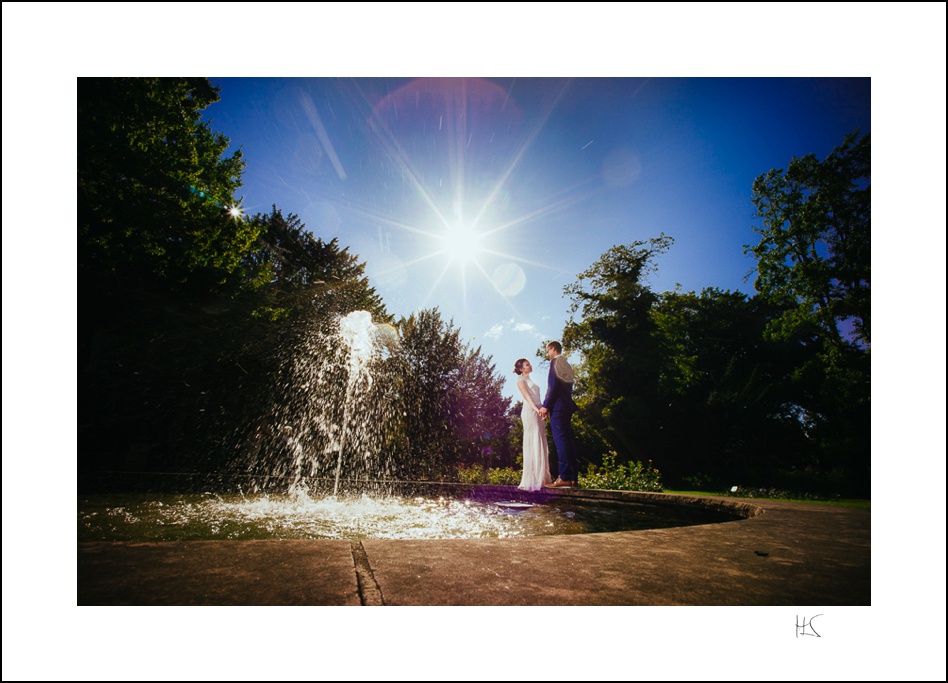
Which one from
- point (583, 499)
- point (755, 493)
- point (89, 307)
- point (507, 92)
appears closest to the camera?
point (507, 92)

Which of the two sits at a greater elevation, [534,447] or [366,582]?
[366,582]

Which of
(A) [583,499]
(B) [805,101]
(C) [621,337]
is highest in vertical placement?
(B) [805,101]

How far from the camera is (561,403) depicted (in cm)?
587

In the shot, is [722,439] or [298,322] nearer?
Answer: [298,322]

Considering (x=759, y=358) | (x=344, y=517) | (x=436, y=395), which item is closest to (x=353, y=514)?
(x=344, y=517)

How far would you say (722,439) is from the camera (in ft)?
61.0

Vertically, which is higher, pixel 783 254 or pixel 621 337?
pixel 783 254

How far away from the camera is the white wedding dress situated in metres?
6.26

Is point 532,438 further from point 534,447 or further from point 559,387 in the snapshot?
point 559,387

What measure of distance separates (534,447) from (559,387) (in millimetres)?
1202
